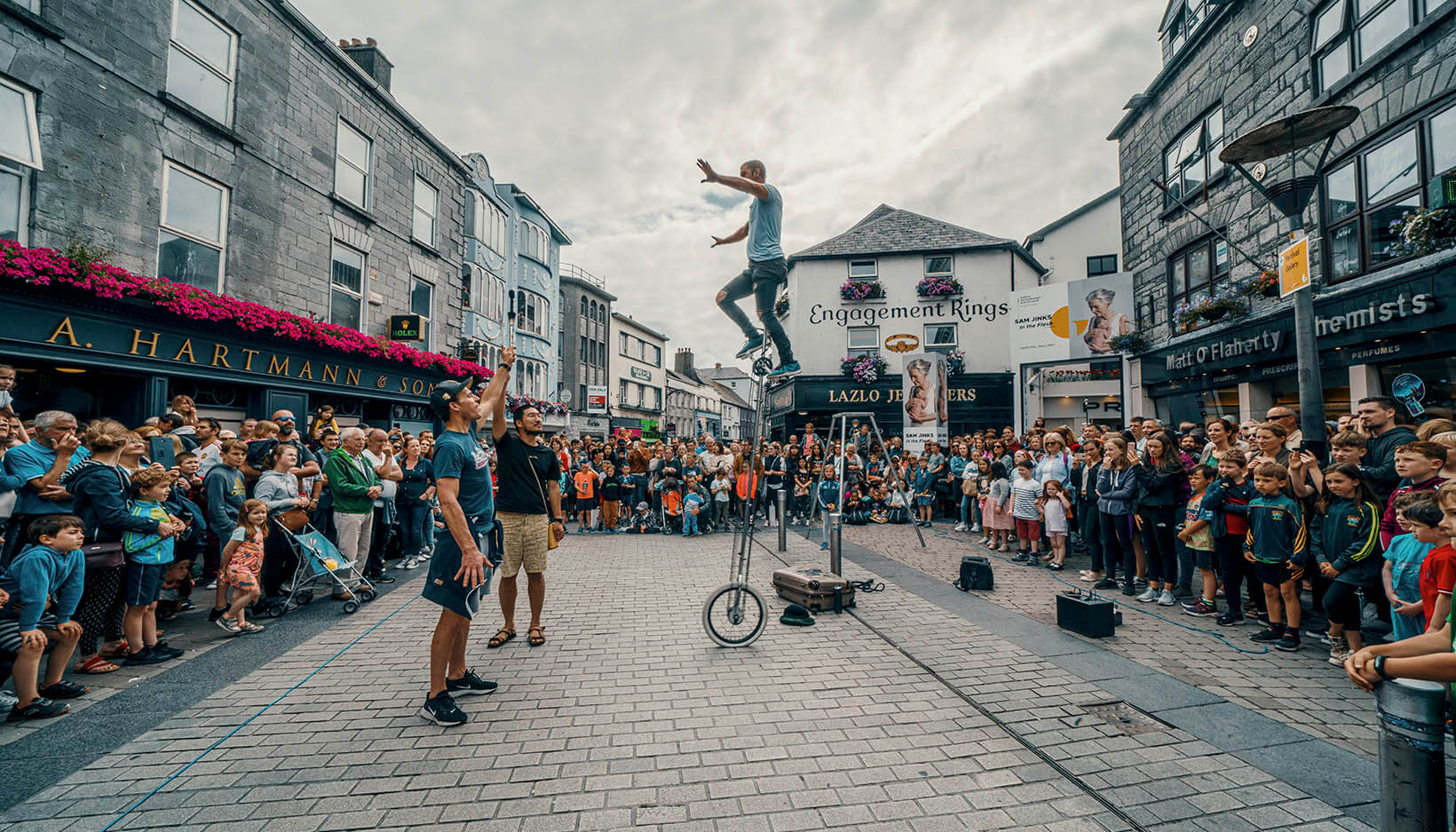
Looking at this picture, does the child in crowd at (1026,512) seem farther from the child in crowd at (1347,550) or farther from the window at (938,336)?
the window at (938,336)

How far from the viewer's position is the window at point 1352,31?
30.7 ft

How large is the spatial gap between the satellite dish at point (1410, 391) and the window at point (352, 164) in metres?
19.5

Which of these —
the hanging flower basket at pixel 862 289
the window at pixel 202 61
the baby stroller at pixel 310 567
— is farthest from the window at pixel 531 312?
the baby stroller at pixel 310 567

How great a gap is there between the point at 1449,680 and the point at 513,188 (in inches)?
1249

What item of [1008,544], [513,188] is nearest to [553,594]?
[1008,544]

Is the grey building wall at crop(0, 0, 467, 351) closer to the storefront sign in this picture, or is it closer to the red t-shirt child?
the storefront sign

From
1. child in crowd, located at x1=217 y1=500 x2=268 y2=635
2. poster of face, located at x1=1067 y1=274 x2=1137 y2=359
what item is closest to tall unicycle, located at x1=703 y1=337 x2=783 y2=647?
child in crowd, located at x1=217 y1=500 x2=268 y2=635

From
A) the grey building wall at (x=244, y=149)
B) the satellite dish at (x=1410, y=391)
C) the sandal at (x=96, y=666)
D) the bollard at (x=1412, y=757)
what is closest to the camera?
the bollard at (x=1412, y=757)

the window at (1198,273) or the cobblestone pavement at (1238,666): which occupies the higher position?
the window at (1198,273)

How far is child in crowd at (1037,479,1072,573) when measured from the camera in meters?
8.70

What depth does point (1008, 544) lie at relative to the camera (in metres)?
10.6

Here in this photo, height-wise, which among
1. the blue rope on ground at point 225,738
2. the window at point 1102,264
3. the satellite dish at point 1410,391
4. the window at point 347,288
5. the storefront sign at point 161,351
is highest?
the window at point 1102,264

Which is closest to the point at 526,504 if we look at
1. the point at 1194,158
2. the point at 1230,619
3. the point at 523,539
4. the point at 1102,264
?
the point at 523,539

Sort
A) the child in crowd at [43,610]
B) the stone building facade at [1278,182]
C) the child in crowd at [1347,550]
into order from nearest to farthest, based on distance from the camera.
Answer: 1. the child in crowd at [43,610]
2. the child in crowd at [1347,550]
3. the stone building facade at [1278,182]
